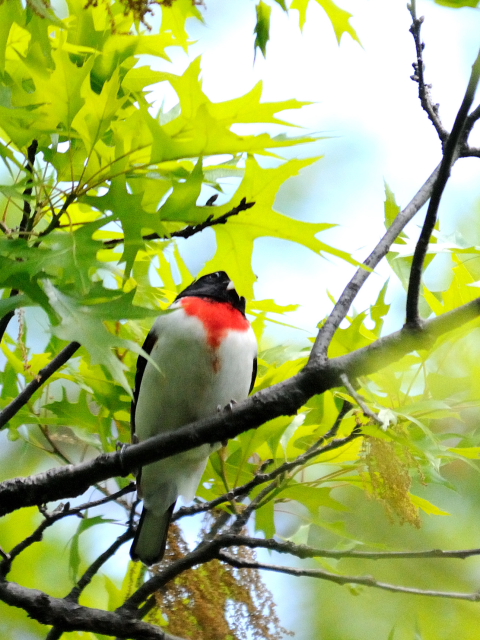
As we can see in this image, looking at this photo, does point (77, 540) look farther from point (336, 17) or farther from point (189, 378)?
point (336, 17)

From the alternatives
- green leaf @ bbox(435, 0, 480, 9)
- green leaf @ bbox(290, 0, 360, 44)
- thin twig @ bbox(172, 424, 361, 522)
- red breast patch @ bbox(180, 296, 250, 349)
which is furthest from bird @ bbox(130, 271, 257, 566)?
green leaf @ bbox(435, 0, 480, 9)

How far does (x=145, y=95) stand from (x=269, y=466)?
1663 mm

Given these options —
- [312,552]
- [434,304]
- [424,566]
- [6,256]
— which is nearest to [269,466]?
[312,552]

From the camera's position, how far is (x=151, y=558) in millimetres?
3682

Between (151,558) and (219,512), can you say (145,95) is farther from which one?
(151,558)

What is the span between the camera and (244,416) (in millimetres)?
2408

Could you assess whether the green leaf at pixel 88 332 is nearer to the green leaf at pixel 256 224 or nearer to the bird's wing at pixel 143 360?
the green leaf at pixel 256 224

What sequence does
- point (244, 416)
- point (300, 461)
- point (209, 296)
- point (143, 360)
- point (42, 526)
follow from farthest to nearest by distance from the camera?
point (209, 296) < point (143, 360) < point (42, 526) < point (300, 461) < point (244, 416)

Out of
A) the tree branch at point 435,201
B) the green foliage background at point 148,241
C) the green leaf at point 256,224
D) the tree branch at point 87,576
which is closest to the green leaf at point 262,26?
the green foliage background at point 148,241

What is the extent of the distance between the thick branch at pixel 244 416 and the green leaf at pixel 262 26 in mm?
1271

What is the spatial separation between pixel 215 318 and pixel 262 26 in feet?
4.86

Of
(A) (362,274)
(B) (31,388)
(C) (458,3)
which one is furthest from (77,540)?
(C) (458,3)

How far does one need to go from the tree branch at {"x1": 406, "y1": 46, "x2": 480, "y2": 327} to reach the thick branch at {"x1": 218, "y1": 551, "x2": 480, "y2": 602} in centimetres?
97

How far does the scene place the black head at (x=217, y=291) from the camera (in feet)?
13.1
